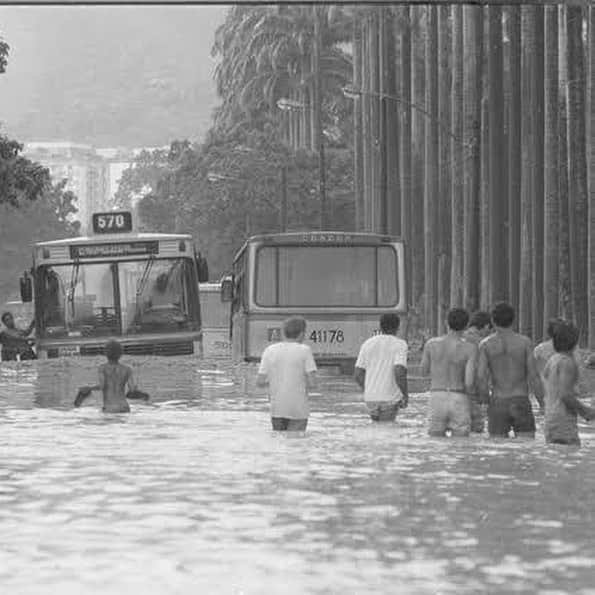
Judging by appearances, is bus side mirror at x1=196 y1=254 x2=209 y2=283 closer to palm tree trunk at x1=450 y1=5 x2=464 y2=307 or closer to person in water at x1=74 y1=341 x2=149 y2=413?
person in water at x1=74 y1=341 x2=149 y2=413

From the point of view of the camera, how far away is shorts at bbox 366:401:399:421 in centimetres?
2136

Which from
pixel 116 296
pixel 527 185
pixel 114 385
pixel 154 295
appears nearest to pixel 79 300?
pixel 116 296

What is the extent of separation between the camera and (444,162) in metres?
82.7

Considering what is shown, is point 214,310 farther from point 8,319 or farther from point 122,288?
point 122,288

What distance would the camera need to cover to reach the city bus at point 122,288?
39688mm

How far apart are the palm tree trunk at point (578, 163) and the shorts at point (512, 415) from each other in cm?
3397

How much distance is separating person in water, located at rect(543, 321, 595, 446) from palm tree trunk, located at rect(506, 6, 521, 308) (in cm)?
4291

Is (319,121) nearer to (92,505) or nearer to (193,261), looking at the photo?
(193,261)

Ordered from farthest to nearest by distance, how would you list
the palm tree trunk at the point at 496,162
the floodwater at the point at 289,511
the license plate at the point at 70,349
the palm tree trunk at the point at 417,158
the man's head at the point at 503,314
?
the palm tree trunk at the point at 417,158 → the palm tree trunk at the point at 496,162 → the license plate at the point at 70,349 → the man's head at the point at 503,314 → the floodwater at the point at 289,511

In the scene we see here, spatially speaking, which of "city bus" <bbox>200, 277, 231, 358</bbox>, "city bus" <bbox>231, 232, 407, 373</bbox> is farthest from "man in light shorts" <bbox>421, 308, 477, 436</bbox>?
"city bus" <bbox>200, 277, 231, 358</bbox>

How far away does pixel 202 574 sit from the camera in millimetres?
11961

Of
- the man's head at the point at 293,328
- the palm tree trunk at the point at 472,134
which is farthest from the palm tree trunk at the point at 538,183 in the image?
the man's head at the point at 293,328

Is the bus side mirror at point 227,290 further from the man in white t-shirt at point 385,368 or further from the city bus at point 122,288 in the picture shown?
the man in white t-shirt at point 385,368

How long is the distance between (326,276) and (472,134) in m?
17.0
